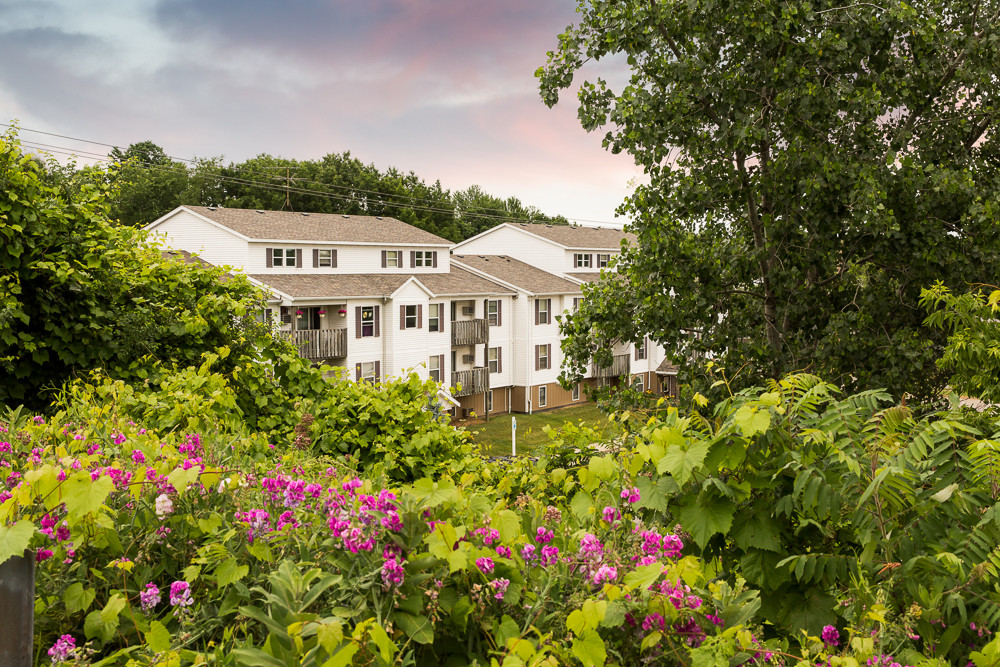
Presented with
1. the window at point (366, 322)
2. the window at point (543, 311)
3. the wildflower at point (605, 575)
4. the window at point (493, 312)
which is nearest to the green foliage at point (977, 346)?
the wildflower at point (605, 575)

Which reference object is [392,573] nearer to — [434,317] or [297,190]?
[434,317]

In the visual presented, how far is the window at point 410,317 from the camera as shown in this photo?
108 ft

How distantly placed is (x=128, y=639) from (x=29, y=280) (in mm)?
7122

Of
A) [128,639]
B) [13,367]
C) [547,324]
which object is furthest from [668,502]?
[547,324]

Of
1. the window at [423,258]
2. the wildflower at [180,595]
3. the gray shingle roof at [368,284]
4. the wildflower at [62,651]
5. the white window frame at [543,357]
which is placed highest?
the window at [423,258]

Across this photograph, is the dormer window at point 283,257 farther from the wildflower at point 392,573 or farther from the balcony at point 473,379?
the wildflower at point 392,573

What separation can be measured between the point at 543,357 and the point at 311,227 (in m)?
15.7

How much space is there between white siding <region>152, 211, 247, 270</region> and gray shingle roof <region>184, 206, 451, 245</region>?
487 mm

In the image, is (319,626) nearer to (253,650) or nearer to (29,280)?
(253,650)

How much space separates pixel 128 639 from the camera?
1.98 meters

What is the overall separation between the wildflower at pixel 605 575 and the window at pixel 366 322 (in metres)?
30.5

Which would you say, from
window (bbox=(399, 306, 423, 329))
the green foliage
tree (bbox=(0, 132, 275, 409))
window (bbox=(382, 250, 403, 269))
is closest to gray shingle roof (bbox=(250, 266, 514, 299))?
window (bbox=(382, 250, 403, 269))

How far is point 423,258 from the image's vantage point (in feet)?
124

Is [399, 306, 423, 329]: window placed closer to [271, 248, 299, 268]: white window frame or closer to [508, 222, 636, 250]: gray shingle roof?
[271, 248, 299, 268]: white window frame
